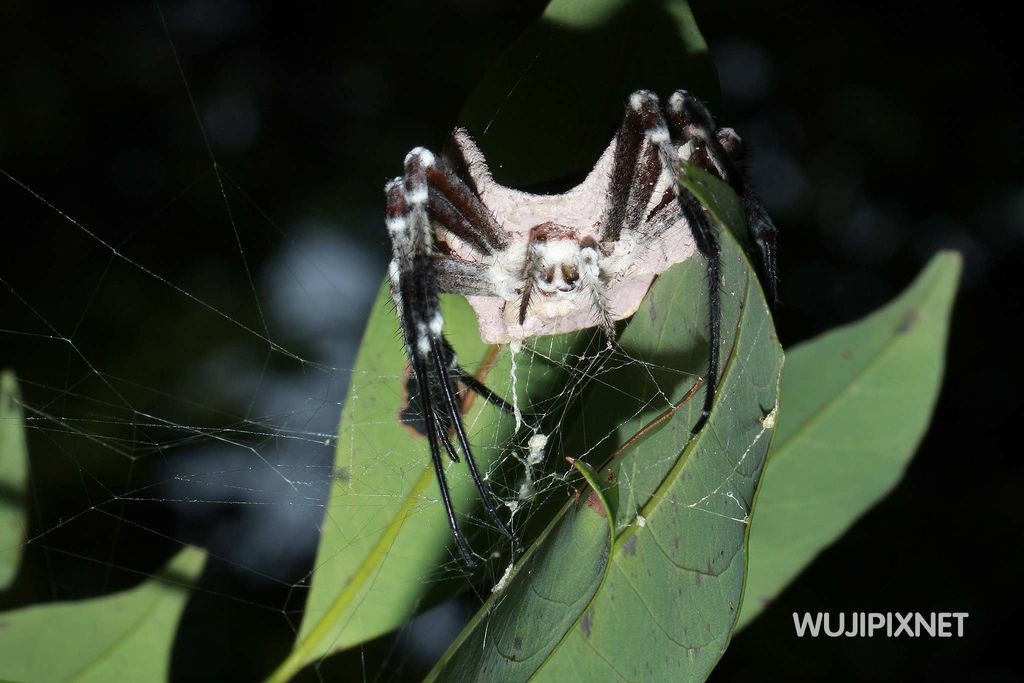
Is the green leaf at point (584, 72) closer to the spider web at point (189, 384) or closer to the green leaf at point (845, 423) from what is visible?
the green leaf at point (845, 423)

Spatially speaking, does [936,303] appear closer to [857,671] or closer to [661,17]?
[661,17]

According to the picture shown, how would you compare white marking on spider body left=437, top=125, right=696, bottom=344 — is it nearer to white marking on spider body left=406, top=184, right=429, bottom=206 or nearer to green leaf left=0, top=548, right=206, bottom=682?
white marking on spider body left=406, top=184, right=429, bottom=206

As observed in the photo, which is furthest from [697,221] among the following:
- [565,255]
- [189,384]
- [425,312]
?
[189,384]

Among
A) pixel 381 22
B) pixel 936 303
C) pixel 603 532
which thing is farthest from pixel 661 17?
pixel 381 22

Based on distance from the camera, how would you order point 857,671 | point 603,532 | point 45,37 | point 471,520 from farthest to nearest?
point 857,671 → point 45,37 → point 471,520 → point 603,532

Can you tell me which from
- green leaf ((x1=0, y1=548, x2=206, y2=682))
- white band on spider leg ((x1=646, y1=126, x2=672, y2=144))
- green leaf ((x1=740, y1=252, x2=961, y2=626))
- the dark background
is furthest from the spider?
the dark background

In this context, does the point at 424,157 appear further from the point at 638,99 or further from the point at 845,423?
the point at 845,423
